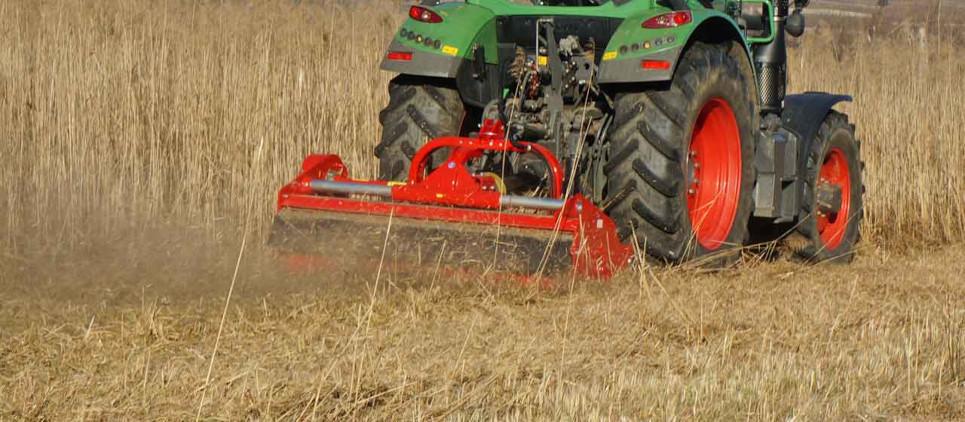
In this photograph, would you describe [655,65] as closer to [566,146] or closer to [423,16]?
[566,146]

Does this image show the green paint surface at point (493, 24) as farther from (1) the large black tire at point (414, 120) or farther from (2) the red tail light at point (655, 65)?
(1) the large black tire at point (414, 120)

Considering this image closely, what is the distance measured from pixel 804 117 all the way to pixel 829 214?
0.82 m

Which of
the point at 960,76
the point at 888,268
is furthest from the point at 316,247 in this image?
the point at 960,76

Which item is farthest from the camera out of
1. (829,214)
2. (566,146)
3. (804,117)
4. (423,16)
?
(829,214)

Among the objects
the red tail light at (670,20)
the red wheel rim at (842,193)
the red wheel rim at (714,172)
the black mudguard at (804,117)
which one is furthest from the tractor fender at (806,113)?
the red tail light at (670,20)

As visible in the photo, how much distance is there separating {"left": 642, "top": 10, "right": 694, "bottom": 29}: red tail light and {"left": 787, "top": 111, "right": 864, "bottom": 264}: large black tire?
5.40 feet

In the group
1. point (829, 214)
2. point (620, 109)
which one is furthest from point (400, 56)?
point (829, 214)

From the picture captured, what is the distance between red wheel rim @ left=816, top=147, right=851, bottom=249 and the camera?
7.74m

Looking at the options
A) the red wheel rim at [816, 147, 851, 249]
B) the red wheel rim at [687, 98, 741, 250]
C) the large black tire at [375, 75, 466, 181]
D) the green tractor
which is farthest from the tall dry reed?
the red wheel rim at [687, 98, 741, 250]

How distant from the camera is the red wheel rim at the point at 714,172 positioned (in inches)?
260

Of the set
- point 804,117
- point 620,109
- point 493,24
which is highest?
point 493,24

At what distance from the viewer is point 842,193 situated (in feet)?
25.7

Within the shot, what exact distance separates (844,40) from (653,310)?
8804 mm

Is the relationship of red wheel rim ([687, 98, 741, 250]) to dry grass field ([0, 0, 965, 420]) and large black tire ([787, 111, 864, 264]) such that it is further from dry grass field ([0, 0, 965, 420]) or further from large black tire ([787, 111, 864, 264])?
large black tire ([787, 111, 864, 264])
